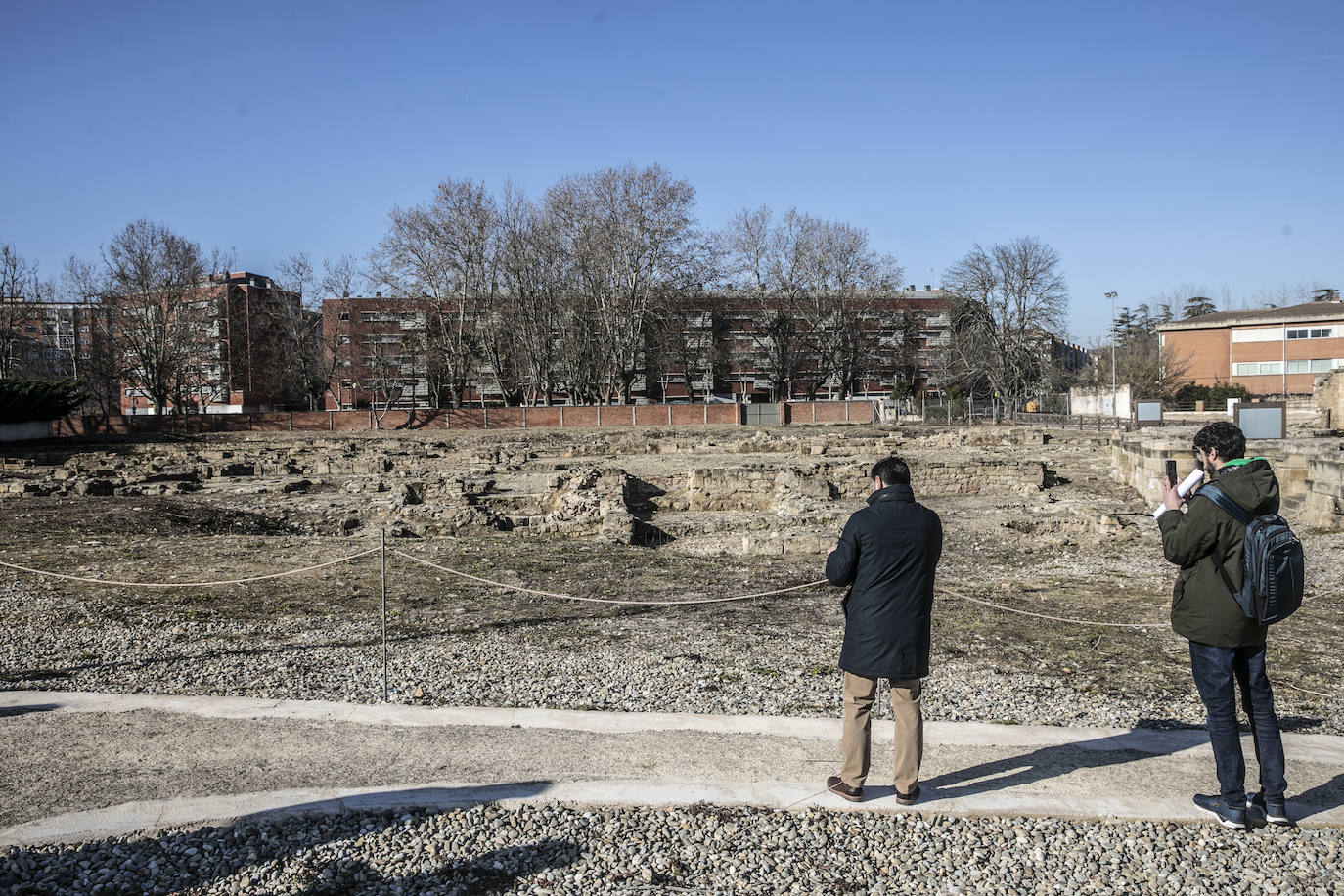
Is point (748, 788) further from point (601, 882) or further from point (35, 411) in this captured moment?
point (35, 411)

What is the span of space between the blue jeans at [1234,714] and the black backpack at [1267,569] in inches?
9.7

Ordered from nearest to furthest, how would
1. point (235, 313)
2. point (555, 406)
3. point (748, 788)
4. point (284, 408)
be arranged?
point (748, 788), point (555, 406), point (235, 313), point (284, 408)

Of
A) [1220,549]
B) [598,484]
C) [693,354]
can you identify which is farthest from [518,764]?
[693,354]

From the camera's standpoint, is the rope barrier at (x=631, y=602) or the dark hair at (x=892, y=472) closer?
the dark hair at (x=892, y=472)

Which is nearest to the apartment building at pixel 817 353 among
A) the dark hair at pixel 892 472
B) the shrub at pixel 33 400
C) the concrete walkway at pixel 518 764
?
the shrub at pixel 33 400

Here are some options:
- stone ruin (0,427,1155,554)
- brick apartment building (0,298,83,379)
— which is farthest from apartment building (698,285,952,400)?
brick apartment building (0,298,83,379)

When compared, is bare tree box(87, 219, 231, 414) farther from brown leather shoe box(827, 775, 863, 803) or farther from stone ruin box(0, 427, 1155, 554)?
brown leather shoe box(827, 775, 863, 803)

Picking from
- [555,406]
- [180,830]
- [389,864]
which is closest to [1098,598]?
[389,864]

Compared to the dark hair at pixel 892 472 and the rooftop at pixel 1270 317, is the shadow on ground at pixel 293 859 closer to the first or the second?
the dark hair at pixel 892 472

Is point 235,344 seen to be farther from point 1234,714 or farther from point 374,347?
point 1234,714

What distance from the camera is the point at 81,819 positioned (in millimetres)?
4309

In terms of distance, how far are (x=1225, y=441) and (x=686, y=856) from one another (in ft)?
10.6

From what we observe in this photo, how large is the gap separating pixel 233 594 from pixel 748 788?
7419mm

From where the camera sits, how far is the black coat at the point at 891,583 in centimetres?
421
